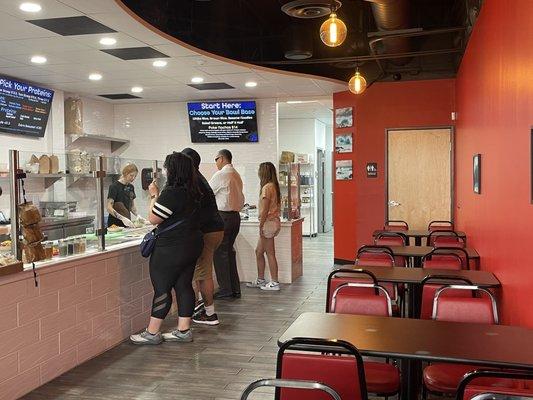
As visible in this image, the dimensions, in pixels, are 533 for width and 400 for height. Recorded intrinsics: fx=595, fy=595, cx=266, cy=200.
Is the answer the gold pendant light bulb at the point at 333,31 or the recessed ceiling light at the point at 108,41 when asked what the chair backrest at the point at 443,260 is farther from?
the recessed ceiling light at the point at 108,41

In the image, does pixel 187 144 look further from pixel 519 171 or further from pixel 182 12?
pixel 519 171

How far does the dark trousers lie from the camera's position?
6655 mm

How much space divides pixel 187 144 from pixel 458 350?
8001 mm

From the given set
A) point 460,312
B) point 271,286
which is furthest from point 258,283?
point 460,312

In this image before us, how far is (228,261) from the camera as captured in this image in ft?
21.9

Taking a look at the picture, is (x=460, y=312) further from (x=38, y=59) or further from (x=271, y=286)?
(x=38, y=59)

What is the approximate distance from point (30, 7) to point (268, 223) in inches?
138

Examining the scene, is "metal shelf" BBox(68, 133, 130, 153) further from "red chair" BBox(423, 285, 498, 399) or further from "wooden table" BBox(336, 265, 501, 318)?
"red chair" BBox(423, 285, 498, 399)

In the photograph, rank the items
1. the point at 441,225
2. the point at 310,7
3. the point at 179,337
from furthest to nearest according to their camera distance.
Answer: the point at 441,225
the point at 179,337
the point at 310,7

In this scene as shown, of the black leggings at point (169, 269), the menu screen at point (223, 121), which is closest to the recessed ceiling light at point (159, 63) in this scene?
the menu screen at point (223, 121)

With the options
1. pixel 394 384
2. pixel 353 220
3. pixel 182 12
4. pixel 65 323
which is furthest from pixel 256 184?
pixel 394 384

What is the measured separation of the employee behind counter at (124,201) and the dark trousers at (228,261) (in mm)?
1052

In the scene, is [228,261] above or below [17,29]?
below

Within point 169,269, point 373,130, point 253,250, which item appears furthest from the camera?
point 373,130
